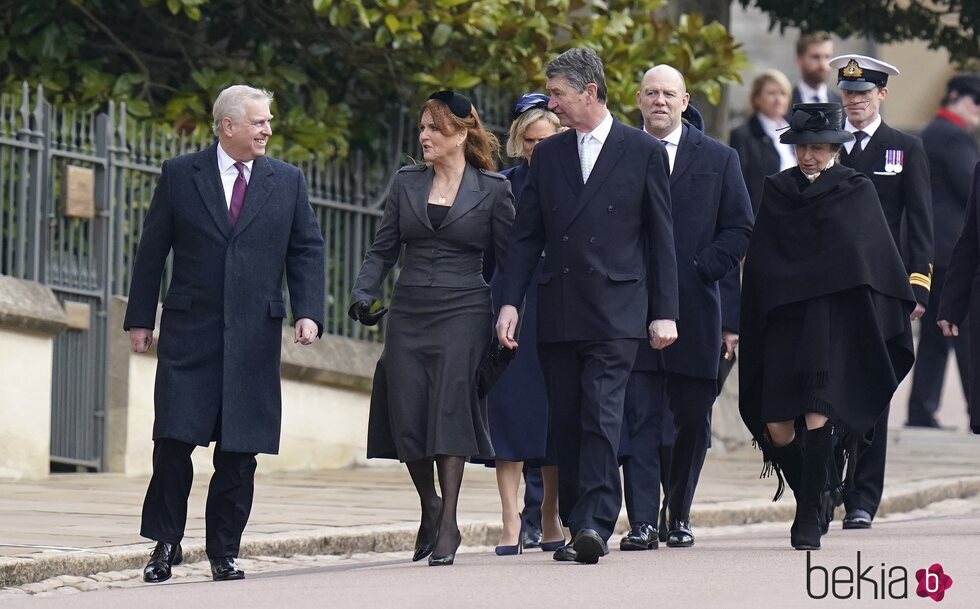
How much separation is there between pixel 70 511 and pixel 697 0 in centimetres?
686

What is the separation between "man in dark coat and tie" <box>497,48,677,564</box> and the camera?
28.3ft

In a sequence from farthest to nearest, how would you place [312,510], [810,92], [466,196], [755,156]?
[810,92] < [755,156] < [312,510] < [466,196]

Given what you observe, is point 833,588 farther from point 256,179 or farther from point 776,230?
point 256,179

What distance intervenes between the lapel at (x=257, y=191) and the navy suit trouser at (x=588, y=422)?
1191 millimetres

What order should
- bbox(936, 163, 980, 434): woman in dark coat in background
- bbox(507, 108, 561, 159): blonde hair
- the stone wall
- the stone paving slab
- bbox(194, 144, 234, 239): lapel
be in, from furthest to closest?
the stone wall, bbox(936, 163, 980, 434): woman in dark coat in background, bbox(507, 108, 561, 159): blonde hair, the stone paving slab, bbox(194, 144, 234, 239): lapel

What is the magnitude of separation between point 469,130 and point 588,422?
4.16ft

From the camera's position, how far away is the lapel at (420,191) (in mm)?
8906

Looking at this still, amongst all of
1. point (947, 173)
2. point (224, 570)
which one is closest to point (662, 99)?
point (224, 570)

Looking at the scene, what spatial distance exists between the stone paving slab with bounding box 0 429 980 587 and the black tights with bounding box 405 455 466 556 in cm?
88

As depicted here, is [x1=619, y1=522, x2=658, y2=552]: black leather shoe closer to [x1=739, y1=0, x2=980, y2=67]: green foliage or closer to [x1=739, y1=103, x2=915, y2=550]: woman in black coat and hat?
[x1=739, y1=103, x2=915, y2=550]: woman in black coat and hat

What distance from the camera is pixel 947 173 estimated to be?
14.3m

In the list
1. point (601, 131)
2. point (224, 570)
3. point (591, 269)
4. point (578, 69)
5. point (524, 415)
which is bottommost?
point (224, 570)

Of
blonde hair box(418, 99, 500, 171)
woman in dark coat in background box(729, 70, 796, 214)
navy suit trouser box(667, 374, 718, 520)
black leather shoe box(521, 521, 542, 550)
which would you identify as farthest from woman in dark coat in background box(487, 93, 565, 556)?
woman in dark coat in background box(729, 70, 796, 214)

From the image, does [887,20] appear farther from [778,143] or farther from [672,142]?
[672,142]
